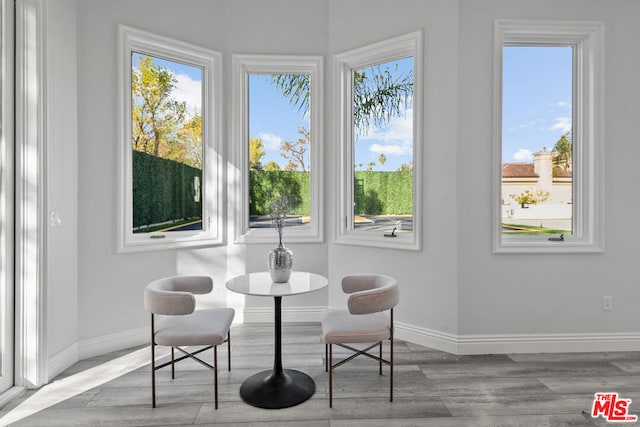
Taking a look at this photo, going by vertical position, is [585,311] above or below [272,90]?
below

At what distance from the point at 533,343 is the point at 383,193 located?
1797 millimetres

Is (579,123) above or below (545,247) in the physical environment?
above

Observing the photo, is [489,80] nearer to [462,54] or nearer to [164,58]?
[462,54]

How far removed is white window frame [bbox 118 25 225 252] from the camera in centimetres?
302

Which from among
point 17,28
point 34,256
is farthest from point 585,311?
point 17,28

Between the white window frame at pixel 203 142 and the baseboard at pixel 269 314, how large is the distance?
778mm

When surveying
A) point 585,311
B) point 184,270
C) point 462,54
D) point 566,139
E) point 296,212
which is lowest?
point 585,311

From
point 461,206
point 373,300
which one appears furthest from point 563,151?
point 373,300

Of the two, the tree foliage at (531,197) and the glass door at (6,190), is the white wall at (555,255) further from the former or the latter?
the glass door at (6,190)

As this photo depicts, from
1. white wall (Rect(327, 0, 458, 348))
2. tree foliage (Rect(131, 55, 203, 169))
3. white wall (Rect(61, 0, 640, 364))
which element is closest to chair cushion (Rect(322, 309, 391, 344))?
white wall (Rect(327, 0, 458, 348))

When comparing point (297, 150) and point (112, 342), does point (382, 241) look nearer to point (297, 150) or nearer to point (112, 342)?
point (297, 150)

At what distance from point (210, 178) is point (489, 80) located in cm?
264

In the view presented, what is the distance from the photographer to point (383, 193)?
11.5 ft

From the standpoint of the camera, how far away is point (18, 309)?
241 centimetres
